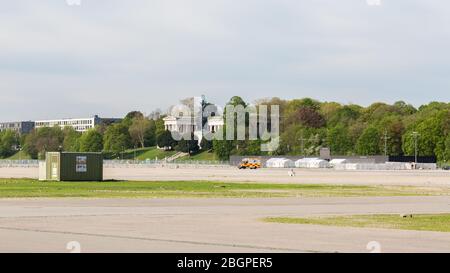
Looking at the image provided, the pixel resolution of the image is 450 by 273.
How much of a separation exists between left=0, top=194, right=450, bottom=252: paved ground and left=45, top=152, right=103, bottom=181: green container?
38039 millimetres

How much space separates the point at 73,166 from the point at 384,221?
55.8 meters

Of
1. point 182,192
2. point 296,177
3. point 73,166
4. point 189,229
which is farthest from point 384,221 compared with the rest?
point 296,177

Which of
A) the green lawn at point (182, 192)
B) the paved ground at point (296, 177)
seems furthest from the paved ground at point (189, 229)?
the paved ground at point (296, 177)

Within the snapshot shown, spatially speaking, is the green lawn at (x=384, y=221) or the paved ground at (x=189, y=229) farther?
the green lawn at (x=384, y=221)

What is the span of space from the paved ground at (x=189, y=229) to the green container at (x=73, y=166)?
38039 mm

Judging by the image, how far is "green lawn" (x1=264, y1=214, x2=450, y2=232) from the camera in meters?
34.2

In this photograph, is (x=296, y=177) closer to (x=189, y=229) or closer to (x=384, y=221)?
(x=384, y=221)

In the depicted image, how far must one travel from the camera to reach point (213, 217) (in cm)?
3856

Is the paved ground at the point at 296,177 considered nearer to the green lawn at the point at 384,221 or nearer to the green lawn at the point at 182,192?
the green lawn at the point at 182,192

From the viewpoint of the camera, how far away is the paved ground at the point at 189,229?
1022 inches
